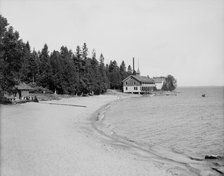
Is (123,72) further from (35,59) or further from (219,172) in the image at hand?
(219,172)

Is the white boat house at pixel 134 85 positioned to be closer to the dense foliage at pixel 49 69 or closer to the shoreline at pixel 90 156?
the dense foliage at pixel 49 69

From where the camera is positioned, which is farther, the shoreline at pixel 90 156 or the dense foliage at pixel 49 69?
the dense foliage at pixel 49 69

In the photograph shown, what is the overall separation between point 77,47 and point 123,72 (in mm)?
36217

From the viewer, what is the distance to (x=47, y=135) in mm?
16281

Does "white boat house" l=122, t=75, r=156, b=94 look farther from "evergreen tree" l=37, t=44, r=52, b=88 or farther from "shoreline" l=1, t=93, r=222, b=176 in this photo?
"shoreline" l=1, t=93, r=222, b=176

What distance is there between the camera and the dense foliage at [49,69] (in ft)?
122

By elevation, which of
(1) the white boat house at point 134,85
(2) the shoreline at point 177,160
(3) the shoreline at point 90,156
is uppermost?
(1) the white boat house at point 134,85

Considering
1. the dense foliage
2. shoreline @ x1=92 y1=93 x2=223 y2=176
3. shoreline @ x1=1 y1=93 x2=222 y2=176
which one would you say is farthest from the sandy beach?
the dense foliage

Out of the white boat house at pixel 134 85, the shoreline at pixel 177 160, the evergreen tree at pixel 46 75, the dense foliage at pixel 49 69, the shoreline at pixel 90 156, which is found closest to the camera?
the shoreline at pixel 90 156

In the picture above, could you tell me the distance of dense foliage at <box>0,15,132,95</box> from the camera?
37.3m

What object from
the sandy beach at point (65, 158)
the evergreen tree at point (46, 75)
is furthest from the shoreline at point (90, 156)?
the evergreen tree at point (46, 75)

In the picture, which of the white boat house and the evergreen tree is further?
the white boat house

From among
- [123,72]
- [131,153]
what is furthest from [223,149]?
[123,72]

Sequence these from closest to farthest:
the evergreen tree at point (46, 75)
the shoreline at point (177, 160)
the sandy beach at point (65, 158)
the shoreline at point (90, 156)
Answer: the sandy beach at point (65, 158), the shoreline at point (90, 156), the shoreline at point (177, 160), the evergreen tree at point (46, 75)
